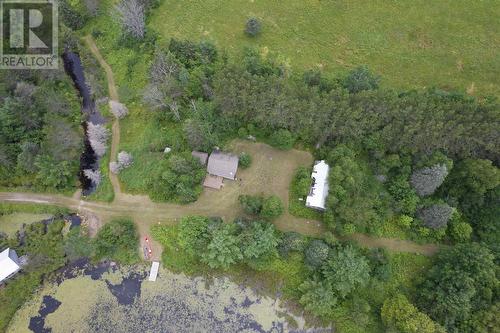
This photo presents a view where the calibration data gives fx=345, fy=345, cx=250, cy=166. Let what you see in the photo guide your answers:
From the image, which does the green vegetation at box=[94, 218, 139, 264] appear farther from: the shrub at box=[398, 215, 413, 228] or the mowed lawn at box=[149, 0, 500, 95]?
the shrub at box=[398, 215, 413, 228]

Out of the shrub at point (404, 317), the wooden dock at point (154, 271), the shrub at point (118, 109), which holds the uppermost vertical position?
the shrub at point (118, 109)

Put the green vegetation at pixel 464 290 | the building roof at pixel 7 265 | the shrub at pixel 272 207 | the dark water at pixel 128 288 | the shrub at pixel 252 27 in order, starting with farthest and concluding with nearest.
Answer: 1. the shrub at pixel 252 27
2. the dark water at pixel 128 288
3. the shrub at pixel 272 207
4. the building roof at pixel 7 265
5. the green vegetation at pixel 464 290

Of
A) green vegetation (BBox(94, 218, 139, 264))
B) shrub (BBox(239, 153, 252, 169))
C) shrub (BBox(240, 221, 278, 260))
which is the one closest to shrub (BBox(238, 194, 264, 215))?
shrub (BBox(240, 221, 278, 260))

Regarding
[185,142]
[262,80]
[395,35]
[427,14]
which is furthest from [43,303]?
[427,14]

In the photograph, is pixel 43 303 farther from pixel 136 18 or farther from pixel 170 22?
pixel 170 22

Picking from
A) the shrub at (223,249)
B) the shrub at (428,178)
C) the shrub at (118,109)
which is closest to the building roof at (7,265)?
the shrub at (118,109)

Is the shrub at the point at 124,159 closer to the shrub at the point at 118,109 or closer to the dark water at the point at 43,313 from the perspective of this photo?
the shrub at the point at 118,109
